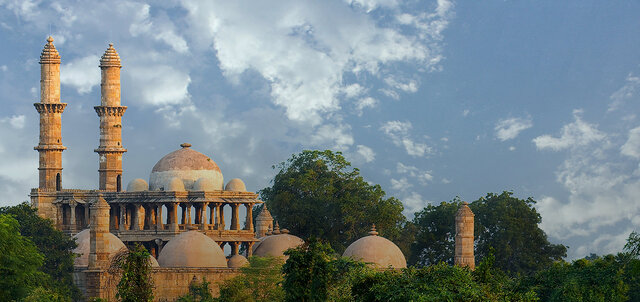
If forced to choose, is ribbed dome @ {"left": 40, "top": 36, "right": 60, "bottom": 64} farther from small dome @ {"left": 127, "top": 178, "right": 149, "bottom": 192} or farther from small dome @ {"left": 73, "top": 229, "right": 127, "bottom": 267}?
small dome @ {"left": 73, "top": 229, "right": 127, "bottom": 267}

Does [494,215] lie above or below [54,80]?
below

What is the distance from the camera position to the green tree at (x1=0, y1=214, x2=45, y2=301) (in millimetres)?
51406

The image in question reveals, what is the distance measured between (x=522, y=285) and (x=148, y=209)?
1282 inches

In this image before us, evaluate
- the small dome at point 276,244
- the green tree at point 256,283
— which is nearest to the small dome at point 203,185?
the small dome at point 276,244

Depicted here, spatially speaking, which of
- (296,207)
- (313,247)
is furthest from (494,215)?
(313,247)

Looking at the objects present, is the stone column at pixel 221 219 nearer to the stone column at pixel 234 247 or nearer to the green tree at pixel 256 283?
the stone column at pixel 234 247

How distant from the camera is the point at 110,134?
82.6 m

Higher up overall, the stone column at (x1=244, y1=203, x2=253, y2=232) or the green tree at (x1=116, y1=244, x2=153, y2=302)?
the stone column at (x1=244, y1=203, x2=253, y2=232)

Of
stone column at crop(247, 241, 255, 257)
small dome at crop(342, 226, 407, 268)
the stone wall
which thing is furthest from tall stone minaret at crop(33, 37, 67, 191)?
small dome at crop(342, 226, 407, 268)

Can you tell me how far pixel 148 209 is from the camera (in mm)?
77500

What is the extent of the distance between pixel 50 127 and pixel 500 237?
2688 centimetres

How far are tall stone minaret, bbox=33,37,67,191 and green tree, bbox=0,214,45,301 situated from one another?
25.9m

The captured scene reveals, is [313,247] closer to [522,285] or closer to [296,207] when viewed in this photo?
[522,285]

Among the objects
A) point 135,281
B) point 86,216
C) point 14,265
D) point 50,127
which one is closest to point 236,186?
point 86,216
